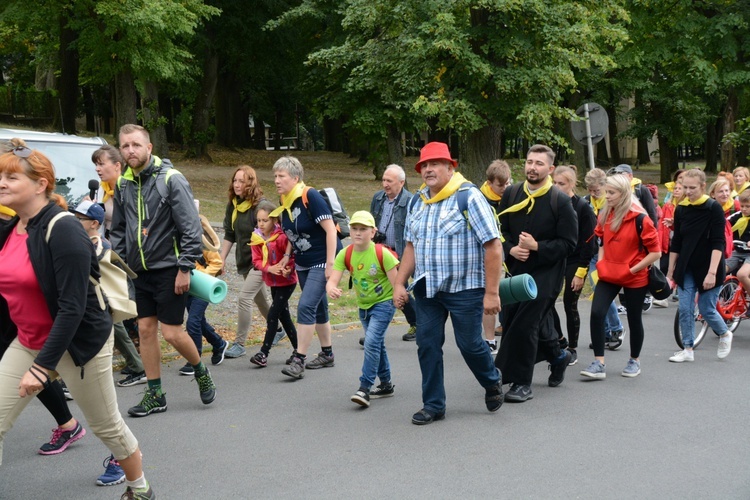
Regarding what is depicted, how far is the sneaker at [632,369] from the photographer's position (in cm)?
799

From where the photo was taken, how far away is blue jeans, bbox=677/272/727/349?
871 cm

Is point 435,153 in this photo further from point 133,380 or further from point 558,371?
point 133,380

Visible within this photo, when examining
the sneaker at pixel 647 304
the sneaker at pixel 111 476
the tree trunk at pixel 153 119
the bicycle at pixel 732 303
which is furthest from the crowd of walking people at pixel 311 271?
the tree trunk at pixel 153 119

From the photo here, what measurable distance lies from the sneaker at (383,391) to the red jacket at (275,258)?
57.3 inches

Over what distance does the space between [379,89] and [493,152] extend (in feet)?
15.6

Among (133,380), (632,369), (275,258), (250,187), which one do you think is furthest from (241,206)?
(632,369)

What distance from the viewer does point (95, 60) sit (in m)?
23.6

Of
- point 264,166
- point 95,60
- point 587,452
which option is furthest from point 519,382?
point 264,166

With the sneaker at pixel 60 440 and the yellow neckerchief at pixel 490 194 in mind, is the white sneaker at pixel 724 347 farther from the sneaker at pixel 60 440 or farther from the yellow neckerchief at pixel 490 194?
the sneaker at pixel 60 440

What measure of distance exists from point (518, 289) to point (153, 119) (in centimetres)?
2423

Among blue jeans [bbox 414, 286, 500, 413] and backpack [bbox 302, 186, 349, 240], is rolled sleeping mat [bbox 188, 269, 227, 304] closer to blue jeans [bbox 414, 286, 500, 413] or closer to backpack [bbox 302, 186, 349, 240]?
blue jeans [bbox 414, 286, 500, 413]

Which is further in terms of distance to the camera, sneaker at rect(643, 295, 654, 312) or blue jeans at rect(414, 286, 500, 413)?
sneaker at rect(643, 295, 654, 312)

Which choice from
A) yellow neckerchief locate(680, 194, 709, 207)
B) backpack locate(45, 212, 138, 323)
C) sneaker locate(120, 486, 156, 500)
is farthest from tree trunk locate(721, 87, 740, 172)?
sneaker locate(120, 486, 156, 500)

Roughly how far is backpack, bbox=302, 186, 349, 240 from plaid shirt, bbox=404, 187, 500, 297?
67.8 inches
